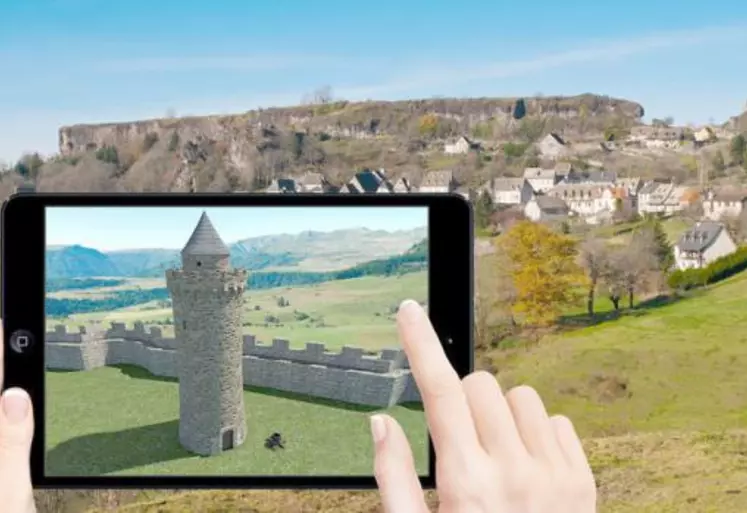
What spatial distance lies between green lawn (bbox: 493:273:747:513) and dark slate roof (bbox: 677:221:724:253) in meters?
0.87

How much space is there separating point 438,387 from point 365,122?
3002 centimetres

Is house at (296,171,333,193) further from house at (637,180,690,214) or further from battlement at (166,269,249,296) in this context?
battlement at (166,269,249,296)

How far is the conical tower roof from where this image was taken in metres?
0.94

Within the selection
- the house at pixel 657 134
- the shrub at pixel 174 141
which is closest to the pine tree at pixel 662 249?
the house at pixel 657 134

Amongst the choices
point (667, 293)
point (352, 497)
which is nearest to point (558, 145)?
point (667, 293)

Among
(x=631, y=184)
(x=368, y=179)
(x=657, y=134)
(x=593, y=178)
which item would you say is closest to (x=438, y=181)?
(x=368, y=179)

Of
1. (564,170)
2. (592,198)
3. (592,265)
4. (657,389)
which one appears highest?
(564,170)

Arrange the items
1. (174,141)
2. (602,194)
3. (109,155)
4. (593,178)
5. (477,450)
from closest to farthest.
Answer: (477,450)
(602,194)
(593,178)
(109,155)
(174,141)

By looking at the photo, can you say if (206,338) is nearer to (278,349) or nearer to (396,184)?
(278,349)

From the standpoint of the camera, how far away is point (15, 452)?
560 millimetres

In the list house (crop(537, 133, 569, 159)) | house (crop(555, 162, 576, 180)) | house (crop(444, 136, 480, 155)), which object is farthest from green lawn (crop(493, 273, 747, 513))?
house (crop(444, 136, 480, 155))

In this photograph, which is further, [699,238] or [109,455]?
[699,238]

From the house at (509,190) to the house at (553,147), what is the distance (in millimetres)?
2041

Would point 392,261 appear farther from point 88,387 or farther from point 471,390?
point 471,390
